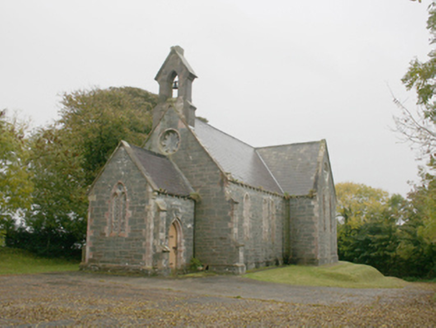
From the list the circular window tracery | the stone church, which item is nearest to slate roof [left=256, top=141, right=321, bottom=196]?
the stone church

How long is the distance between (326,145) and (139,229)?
19.6 meters

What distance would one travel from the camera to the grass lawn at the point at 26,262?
79.3 feet

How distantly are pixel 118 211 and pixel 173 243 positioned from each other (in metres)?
3.51

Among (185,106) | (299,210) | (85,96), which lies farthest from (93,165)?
(299,210)

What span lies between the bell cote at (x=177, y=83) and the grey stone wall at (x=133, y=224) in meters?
5.76

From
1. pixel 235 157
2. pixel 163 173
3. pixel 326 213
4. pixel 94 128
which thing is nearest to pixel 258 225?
pixel 235 157

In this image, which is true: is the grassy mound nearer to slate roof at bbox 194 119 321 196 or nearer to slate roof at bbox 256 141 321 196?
slate roof at bbox 194 119 321 196

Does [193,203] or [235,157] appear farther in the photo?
[235,157]

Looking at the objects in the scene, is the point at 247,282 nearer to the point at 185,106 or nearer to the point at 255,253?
the point at 255,253

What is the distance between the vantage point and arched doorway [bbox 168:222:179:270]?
21.7 m

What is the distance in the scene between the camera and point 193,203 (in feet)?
78.1

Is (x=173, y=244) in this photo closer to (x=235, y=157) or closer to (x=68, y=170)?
(x=235, y=157)

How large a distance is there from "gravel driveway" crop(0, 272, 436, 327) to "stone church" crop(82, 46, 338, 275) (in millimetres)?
2801

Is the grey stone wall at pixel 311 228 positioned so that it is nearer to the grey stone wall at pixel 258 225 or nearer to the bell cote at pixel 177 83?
A: the grey stone wall at pixel 258 225
